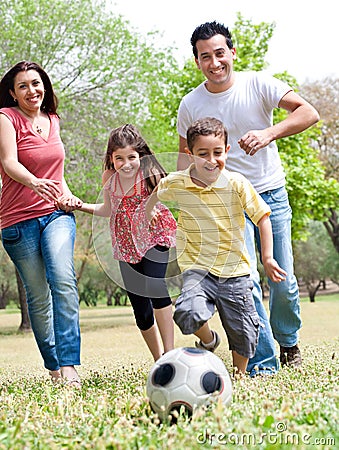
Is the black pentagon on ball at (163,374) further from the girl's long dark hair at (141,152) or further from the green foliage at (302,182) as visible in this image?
the green foliage at (302,182)

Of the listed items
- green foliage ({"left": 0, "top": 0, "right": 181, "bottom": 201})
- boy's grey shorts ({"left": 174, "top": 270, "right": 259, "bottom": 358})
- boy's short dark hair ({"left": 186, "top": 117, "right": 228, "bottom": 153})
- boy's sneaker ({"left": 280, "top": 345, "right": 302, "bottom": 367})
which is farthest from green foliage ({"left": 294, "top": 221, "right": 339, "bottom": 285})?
boy's short dark hair ({"left": 186, "top": 117, "right": 228, "bottom": 153})

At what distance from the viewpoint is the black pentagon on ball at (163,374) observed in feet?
13.2

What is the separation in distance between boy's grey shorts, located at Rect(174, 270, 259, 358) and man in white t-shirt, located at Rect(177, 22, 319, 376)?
529 millimetres

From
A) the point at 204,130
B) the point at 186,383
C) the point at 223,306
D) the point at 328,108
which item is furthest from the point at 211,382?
the point at 328,108

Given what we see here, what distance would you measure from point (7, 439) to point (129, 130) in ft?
11.4

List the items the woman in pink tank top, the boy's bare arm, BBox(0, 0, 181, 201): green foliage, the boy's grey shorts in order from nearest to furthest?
the boy's grey shorts < the boy's bare arm < the woman in pink tank top < BBox(0, 0, 181, 201): green foliage

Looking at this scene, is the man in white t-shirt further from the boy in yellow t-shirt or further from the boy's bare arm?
the boy's bare arm

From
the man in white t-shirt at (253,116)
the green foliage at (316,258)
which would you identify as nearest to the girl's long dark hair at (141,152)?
the man in white t-shirt at (253,116)

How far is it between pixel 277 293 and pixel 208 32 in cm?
253

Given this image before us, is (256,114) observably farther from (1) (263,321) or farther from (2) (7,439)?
(2) (7,439)

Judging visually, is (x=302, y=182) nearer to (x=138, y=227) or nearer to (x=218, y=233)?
(x=138, y=227)

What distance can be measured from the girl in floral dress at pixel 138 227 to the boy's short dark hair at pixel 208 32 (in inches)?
39.2

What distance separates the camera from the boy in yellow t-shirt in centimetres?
542

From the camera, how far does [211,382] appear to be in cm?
402
